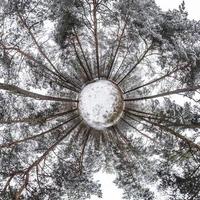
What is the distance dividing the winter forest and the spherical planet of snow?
0.03 meters

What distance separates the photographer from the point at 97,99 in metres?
12.7

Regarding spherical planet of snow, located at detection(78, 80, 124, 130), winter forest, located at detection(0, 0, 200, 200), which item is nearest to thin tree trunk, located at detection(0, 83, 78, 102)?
winter forest, located at detection(0, 0, 200, 200)

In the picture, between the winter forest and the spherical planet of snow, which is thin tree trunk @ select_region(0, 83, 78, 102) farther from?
the spherical planet of snow

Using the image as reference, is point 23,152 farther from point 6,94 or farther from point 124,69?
point 124,69

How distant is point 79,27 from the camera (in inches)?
520

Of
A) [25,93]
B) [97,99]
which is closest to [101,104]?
[97,99]

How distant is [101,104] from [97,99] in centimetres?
16

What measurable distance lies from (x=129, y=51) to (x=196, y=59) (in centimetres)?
174

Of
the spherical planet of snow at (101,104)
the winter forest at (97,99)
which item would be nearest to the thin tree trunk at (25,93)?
the winter forest at (97,99)

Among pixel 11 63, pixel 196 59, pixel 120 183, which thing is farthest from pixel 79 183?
pixel 196 59

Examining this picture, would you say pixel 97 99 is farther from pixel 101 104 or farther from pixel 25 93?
pixel 25 93

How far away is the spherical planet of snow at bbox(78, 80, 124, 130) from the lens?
41.5ft

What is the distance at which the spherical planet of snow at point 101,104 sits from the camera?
12648 mm

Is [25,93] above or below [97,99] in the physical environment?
above
